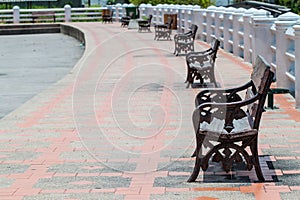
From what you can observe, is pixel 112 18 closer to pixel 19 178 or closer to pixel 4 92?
pixel 4 92

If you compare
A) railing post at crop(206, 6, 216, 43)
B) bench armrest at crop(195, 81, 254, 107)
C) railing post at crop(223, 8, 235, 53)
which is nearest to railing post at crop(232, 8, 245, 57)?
railing post at crop(223, 8, 235, 53)

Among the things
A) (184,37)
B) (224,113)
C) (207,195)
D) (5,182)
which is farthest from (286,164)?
(184,37)

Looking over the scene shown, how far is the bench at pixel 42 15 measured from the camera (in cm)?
5003

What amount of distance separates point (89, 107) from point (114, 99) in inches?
37.9

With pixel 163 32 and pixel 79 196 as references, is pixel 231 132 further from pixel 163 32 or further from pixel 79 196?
pixel 163 32

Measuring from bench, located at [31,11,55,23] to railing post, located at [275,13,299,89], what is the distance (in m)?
37.8

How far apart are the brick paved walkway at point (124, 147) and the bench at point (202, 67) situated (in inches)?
14.2

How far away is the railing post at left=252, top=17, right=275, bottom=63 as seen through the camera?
1520 cm

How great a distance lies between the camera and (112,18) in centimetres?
4669

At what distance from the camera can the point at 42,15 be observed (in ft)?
164

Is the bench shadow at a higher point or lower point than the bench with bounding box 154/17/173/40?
higher

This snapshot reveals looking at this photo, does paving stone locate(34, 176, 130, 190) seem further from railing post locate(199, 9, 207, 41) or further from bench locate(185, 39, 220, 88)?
railing post locate(199, 9, 207, 41)

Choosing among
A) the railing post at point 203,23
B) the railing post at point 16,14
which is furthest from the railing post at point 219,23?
the railing post at point 16,14

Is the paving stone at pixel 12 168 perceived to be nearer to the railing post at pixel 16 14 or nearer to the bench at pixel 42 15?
the railing post at pixel 16 14
